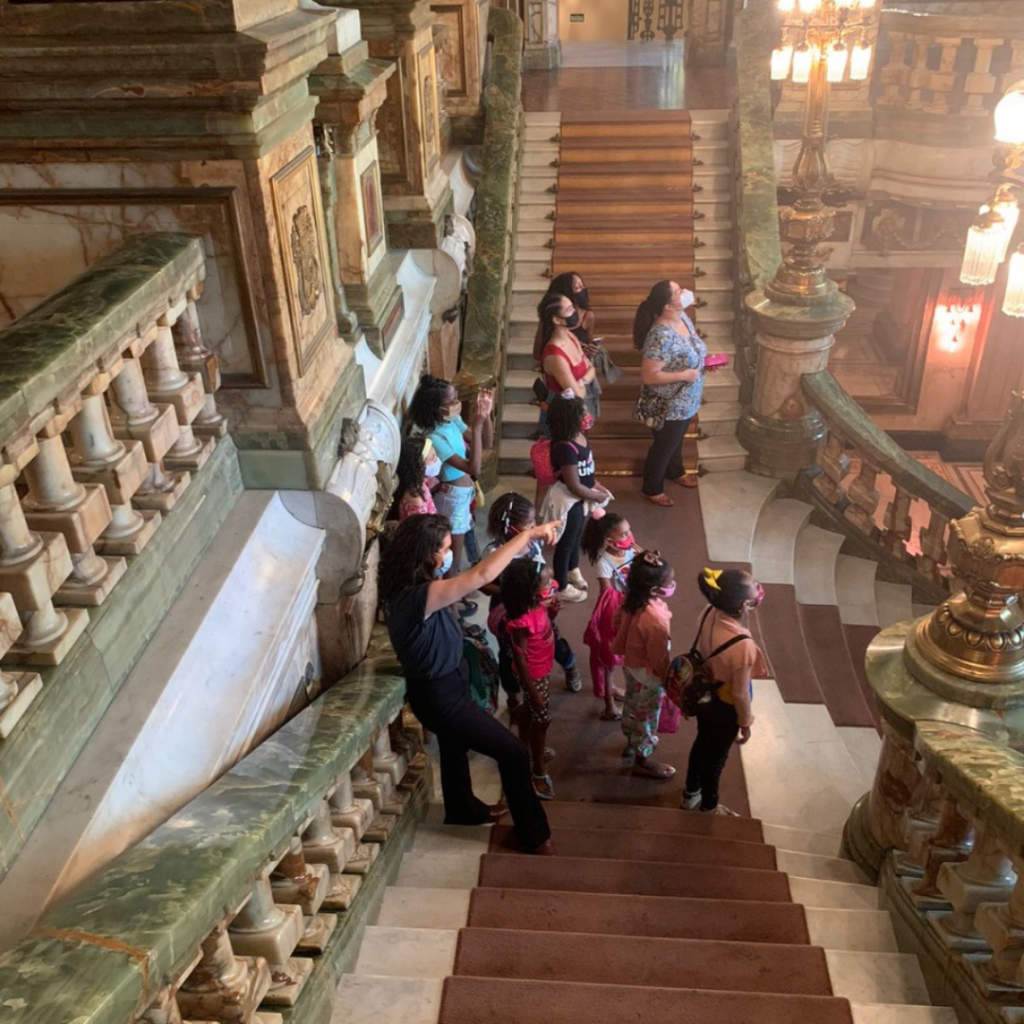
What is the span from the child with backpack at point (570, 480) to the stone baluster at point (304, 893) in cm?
271

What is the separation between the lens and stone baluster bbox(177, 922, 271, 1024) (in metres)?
2.15

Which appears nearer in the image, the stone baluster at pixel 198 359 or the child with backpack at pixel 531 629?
the stone baluster at pixel 198 359

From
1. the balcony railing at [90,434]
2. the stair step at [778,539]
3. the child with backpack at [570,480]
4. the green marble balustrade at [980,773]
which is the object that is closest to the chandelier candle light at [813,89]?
the stair step at [778,539]

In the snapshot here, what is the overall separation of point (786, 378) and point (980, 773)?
4.36 meters

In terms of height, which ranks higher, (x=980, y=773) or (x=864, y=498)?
(x=980, y=773)

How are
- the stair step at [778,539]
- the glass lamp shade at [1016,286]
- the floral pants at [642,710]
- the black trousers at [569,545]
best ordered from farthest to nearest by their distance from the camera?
the stair step at [778,539] < the black trousers at [569,545] < the glass lamp shade at [1016,286] < the floral pants at [642,710]

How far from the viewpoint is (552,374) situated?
576cm

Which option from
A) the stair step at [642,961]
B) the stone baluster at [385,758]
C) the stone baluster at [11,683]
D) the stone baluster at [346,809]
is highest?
the stone baluster at [11,683]

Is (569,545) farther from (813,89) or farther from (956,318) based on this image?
(956,318)

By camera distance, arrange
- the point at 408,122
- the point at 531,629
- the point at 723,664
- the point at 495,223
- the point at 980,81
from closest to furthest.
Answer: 1. the point at 723,664
2. the point at 531,629
3. the point at 408,122
4. the point at 495,223
5. the point at 980,81

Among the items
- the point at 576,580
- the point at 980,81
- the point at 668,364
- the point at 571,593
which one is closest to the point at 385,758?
the point at 571,593

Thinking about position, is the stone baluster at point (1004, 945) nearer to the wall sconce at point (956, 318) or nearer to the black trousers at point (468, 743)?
the black trousers at point (468, 743)

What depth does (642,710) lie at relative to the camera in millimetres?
4477

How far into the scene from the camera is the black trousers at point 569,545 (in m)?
5.39
